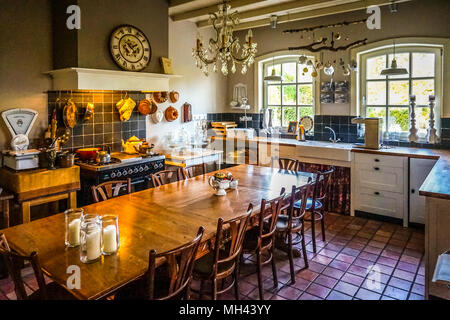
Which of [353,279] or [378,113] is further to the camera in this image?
[378,113]

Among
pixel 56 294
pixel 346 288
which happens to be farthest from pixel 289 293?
pixel 56 294

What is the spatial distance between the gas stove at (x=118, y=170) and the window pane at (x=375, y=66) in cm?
325

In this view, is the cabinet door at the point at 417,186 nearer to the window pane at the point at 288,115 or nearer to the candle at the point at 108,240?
the window pane at the point at 288,115

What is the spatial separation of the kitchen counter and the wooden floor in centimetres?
89

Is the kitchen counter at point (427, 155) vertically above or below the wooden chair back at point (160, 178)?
above

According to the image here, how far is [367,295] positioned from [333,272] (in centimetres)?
43

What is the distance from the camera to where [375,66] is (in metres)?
5.12

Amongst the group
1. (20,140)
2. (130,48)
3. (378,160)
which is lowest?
(378,160)

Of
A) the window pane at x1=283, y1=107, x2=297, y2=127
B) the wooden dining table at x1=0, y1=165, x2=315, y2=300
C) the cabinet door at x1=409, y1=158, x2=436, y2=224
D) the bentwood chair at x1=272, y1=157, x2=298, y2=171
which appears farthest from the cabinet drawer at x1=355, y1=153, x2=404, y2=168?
the window pane at x1=283, y1=107, x2=297, y2=127

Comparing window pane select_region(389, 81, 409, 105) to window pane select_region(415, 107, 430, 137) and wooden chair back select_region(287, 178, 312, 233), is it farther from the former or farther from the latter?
wooden chair back select_region(287, 178, 312, 233)

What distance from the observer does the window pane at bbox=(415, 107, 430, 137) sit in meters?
4.79

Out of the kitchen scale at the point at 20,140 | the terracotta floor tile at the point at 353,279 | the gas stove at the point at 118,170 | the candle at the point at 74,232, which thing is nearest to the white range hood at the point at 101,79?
the kitchen scale at the point at 20,140

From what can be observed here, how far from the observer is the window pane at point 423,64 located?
4698 millimetres

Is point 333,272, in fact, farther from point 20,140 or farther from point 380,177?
point 20,140
